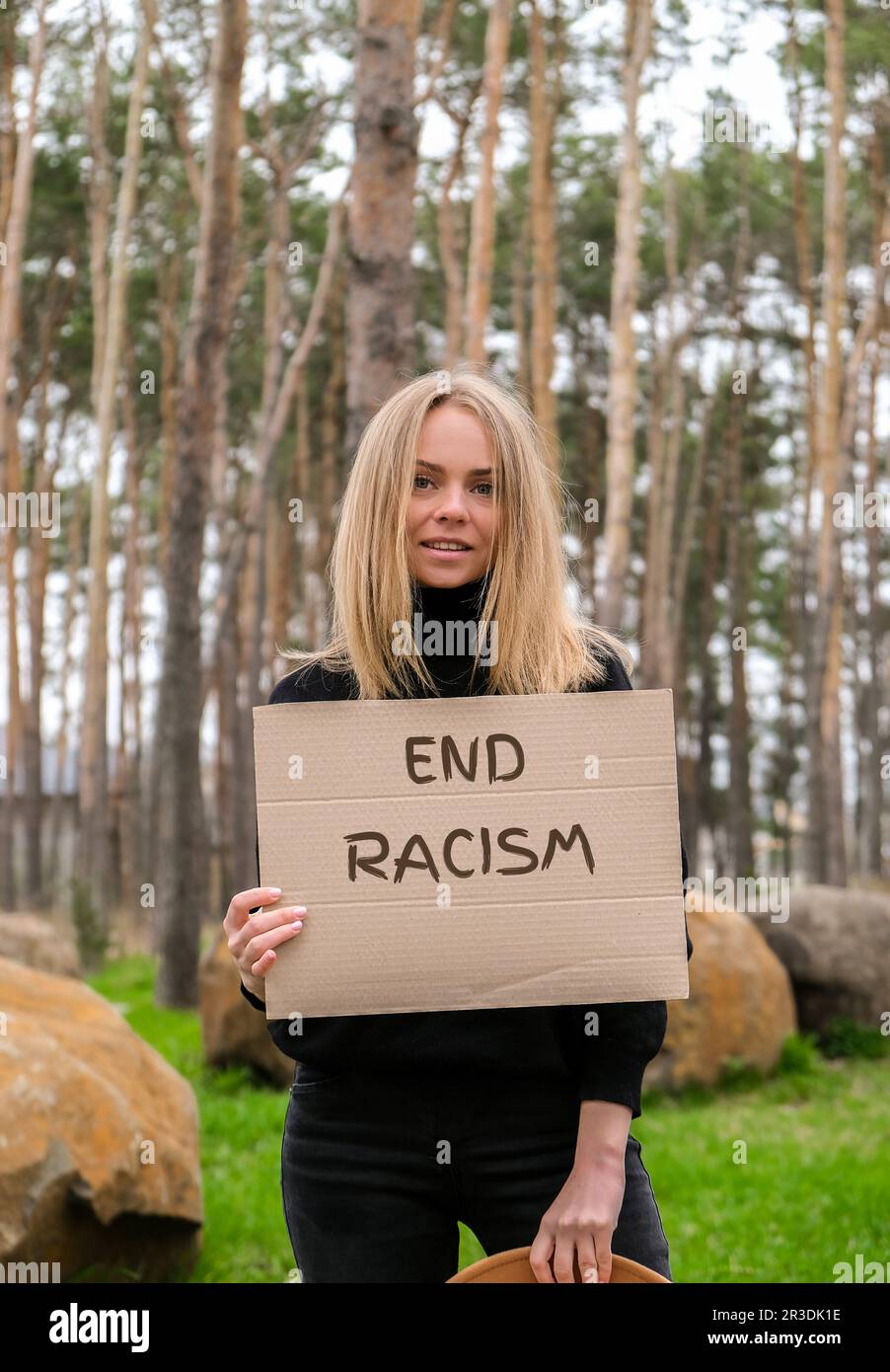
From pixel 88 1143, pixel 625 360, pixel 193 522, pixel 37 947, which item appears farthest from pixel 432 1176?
pixel 625 360

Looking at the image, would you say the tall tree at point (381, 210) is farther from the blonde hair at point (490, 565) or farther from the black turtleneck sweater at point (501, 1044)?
the black turtleneck sweater at point (501, 1044)

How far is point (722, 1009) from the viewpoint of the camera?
288 inches

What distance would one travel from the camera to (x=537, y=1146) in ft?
6.06

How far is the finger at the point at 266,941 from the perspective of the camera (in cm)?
186

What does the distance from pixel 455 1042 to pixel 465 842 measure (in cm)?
28

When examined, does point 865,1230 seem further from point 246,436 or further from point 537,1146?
point 246,436

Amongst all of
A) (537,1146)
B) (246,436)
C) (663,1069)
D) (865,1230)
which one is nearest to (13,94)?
(246,436)

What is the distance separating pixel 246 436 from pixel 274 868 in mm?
24541

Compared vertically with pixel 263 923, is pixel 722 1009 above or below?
below

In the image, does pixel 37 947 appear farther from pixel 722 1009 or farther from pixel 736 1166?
pixel 736 1166

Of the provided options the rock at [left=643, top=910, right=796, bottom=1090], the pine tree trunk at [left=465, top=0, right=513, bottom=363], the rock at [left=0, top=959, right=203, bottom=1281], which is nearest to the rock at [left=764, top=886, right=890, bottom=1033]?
the rock at [left=643, top=910, right=796, bottom=1090]

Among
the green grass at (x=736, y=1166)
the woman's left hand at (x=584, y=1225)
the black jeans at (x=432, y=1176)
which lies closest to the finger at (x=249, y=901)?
the black jeans at (x=432, y=1176)

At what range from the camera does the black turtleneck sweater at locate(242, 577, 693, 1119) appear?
182cm

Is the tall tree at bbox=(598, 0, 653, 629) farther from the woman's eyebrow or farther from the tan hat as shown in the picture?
the tan hat
